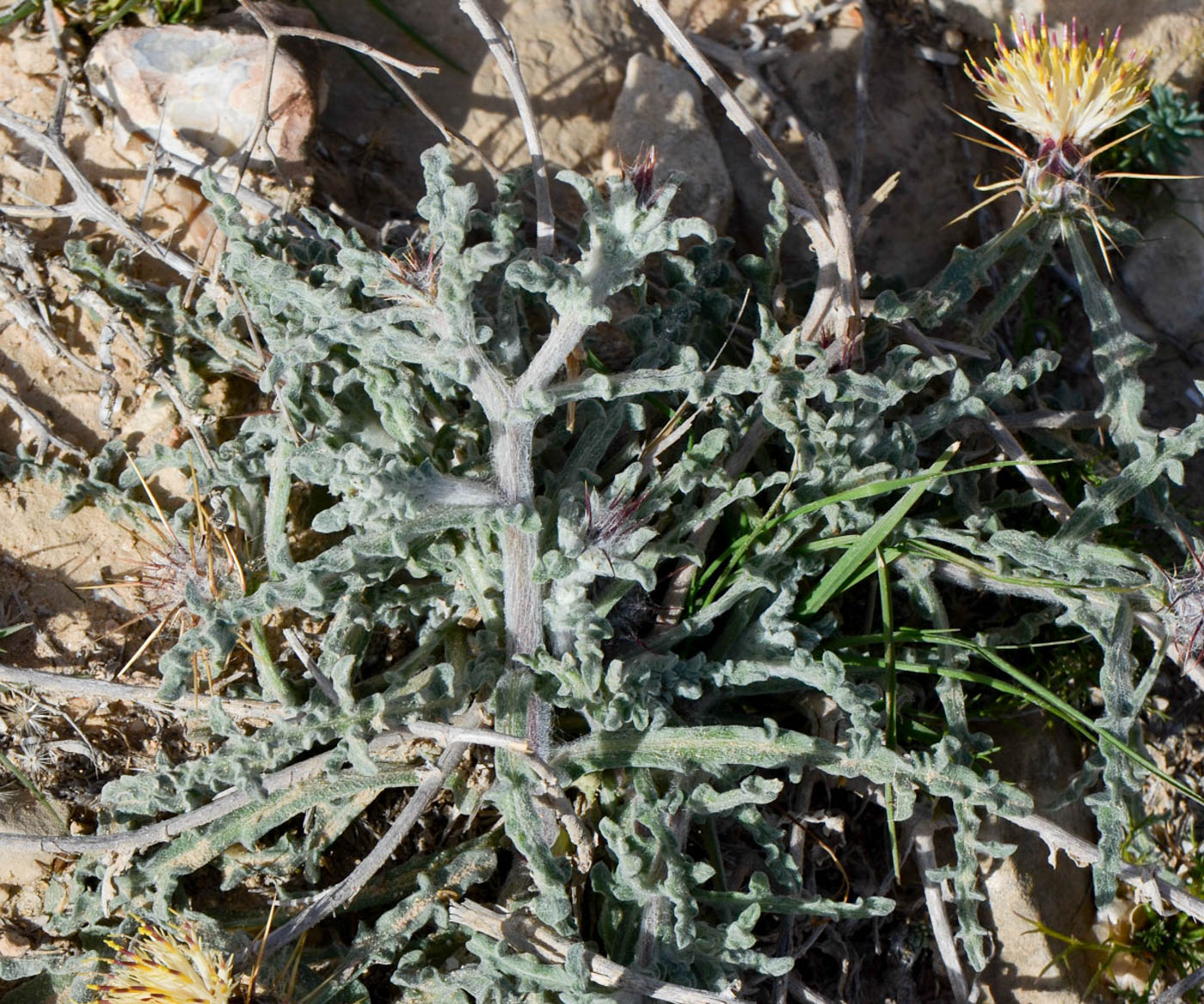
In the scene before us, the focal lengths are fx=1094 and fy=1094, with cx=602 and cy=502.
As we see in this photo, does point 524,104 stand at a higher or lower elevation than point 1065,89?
lower

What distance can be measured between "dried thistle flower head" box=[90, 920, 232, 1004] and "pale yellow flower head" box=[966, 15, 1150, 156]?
287cm

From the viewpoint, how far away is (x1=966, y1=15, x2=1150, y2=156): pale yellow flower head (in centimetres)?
283

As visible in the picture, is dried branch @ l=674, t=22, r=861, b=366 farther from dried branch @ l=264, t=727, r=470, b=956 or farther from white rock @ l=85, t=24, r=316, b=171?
dried branch @ l=264, t=727, r=470, b=956

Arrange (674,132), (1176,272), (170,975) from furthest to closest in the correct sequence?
(1176,272) → (674,132) → (170,975)

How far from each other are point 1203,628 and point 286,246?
251cm

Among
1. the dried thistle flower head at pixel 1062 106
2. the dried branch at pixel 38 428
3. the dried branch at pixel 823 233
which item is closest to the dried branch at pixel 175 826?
the dried branch at pixel 38 428

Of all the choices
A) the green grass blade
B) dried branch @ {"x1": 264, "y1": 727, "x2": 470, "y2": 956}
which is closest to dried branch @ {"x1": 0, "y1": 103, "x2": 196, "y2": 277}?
dried branch @ {"x1": 264, "y1": 727, "x2": 470, "y2": 956}

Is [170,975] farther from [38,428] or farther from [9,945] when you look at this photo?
[38,428]

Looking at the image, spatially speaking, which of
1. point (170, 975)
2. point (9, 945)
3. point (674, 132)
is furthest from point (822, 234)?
point (9, 945)

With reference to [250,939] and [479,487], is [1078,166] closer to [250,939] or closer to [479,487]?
[479,487]

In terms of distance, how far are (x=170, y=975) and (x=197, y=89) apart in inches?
92.9

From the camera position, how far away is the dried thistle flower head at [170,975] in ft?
7.55

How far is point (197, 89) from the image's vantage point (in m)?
3.16

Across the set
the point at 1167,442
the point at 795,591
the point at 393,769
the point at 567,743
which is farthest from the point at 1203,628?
the point at 393,769
